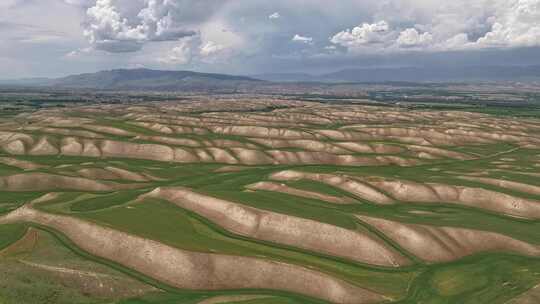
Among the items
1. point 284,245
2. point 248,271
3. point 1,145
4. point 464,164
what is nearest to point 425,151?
point 464,164

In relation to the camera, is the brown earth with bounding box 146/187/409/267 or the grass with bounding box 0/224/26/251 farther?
the brown earth with bounding box 146/187/409/267

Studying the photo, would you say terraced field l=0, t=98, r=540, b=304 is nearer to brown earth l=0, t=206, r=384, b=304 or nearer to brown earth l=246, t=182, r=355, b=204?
brown earth l=0, t=206, r=384, b=304

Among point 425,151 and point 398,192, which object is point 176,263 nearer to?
point 398,192

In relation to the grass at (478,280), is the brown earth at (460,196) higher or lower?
higher

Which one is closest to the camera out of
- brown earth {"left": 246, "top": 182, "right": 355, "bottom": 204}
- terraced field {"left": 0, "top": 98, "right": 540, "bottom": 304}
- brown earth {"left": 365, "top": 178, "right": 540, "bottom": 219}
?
terraced field {"left": 0, "top": 98, "right": 540, "bottom": 304}

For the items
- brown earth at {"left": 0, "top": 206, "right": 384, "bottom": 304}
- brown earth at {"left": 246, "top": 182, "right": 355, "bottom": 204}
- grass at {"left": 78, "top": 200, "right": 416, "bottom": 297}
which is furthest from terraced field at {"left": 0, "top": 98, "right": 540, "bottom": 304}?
brown earth at {"left": 246, "top": 182, "right": 355, "bottom": 204}

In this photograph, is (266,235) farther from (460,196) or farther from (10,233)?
(460,196)

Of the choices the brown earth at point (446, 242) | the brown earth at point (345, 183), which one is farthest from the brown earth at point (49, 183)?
the brown earth at point (446, 242)

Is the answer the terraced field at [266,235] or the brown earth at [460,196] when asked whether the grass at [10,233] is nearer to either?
the terraced field at [266,235]

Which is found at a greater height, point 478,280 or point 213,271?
point 213,271

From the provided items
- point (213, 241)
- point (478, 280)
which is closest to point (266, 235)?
point (213, 241)

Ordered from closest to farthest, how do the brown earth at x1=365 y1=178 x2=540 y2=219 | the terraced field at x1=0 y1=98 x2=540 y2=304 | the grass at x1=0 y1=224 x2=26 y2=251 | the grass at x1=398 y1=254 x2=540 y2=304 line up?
the grass at x1=398 y1=254 x2=540 y2=304, the terraced field at x1=0 y1=98 x2=540 y2=304, the grass at x1=0 y1=224 x2=26 y2=251, the brown earth at x1=365 y1=178 x2=540 y2=219

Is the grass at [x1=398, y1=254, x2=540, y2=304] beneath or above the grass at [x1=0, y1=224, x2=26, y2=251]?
beneath
